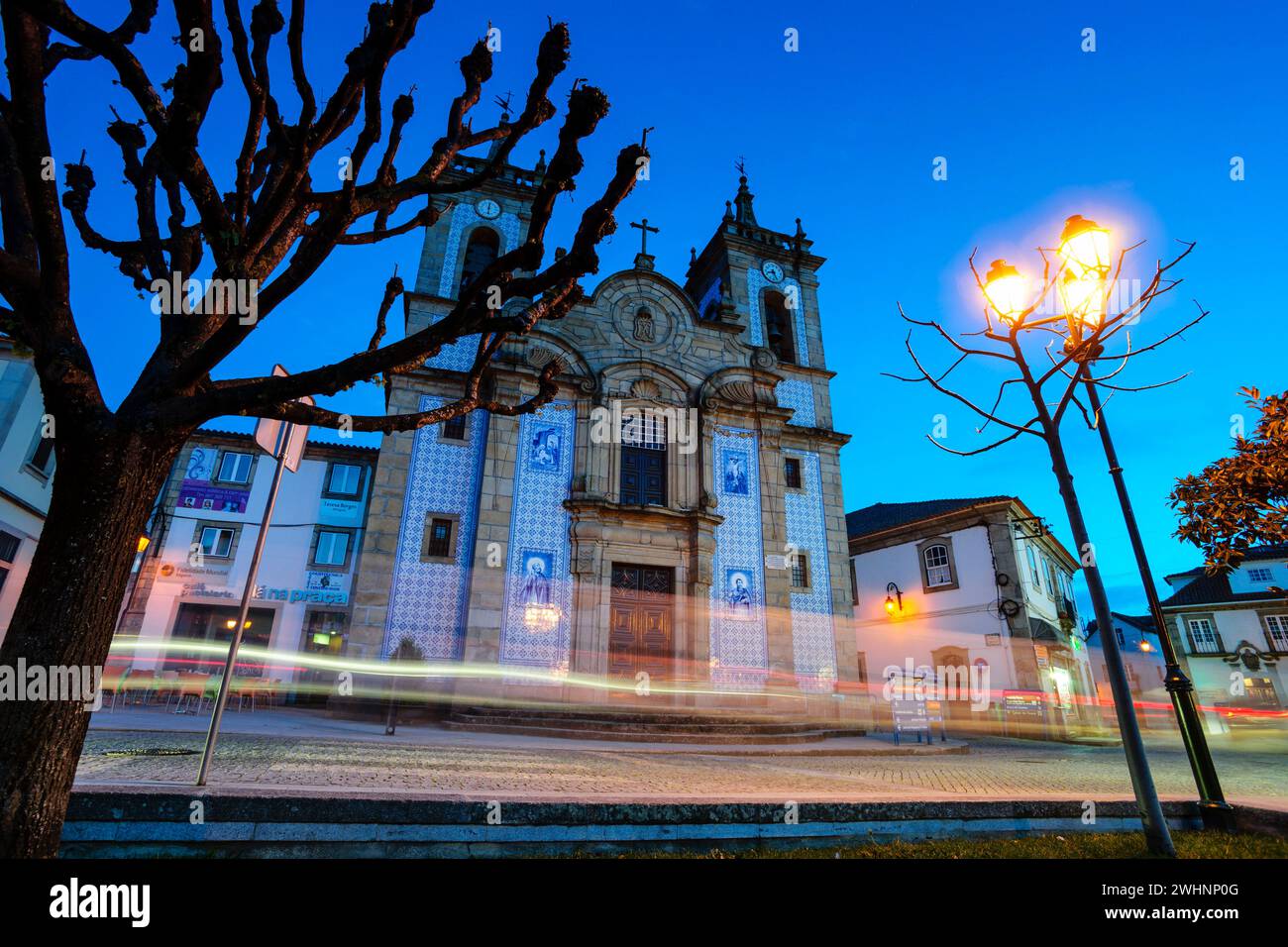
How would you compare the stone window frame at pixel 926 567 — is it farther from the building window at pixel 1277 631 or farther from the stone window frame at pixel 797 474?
the building window at pixel 1277 631

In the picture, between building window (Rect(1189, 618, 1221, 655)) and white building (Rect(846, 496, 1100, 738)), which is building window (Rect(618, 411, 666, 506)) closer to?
white building (Rect(846, 496, 1100, 738))

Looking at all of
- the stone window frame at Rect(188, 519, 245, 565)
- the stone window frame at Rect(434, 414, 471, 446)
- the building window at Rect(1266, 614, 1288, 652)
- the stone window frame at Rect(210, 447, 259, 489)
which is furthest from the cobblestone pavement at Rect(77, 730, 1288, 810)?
the building window at Rect(1266, 614, 1288, 652)

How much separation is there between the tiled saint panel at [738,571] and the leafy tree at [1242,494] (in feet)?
39.0

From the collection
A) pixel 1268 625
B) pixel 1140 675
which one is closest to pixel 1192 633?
pixel 1268 625

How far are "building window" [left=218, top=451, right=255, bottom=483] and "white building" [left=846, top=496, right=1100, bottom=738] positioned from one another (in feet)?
74.1

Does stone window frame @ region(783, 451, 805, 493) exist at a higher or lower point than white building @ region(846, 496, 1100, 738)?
higher

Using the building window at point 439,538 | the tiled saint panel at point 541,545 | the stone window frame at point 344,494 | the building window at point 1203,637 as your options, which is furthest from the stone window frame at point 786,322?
the building window at point 1203,637

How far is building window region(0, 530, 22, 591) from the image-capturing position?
15.1 meters

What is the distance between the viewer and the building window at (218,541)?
21000mm

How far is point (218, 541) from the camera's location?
21.2 m

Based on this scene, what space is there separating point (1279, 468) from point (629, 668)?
1358cm

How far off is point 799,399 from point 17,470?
2230 centimetres

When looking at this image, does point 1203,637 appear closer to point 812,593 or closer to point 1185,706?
point 812,593
